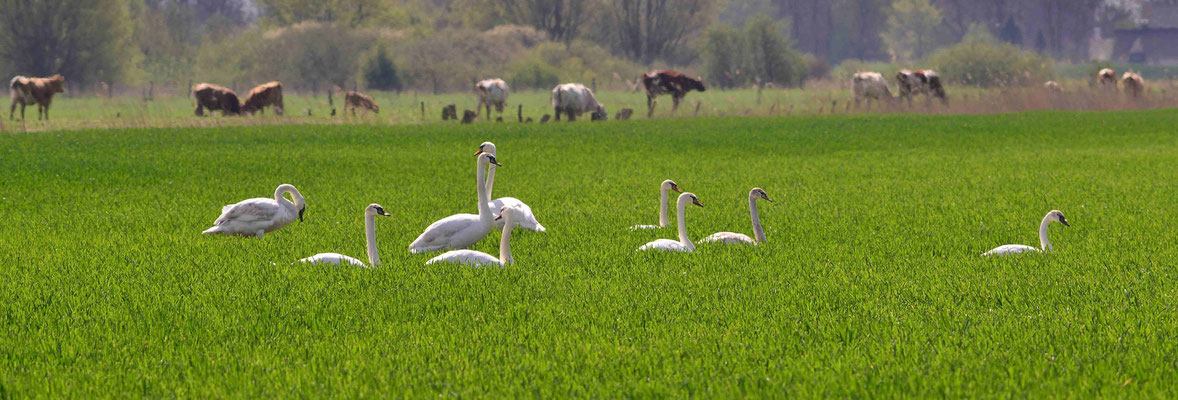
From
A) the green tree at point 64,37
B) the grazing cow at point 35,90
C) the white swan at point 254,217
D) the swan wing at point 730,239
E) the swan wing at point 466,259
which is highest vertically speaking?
the green tree at point 64,37

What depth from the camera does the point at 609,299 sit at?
878cm

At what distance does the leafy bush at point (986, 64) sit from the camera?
74.3 meters

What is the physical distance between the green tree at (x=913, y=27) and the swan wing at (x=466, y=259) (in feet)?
394

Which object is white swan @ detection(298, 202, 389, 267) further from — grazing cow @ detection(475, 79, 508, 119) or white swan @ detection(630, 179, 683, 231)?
grazing cow @ detection(475, 79, 508, 119)

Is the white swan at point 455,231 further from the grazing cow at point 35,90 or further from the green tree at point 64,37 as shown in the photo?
the green tree at point 64,37

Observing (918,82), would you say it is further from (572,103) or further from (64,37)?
(64,37)

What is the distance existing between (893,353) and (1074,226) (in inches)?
279

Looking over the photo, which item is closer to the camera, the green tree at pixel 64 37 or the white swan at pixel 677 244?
the white swan at pixel 677 244

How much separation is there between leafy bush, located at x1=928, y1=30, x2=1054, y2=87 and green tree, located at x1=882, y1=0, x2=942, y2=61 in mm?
46626

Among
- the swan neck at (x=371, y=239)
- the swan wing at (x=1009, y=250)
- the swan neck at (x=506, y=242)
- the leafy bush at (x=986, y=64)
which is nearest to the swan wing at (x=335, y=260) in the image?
the swan neck at (x=371, y=239)

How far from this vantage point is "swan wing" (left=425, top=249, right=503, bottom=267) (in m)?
10.0

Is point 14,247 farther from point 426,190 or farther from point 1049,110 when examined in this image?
point 1049,110

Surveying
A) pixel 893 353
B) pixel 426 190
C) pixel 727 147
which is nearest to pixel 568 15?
pixel 727 147

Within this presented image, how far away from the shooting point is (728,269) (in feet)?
33.2
